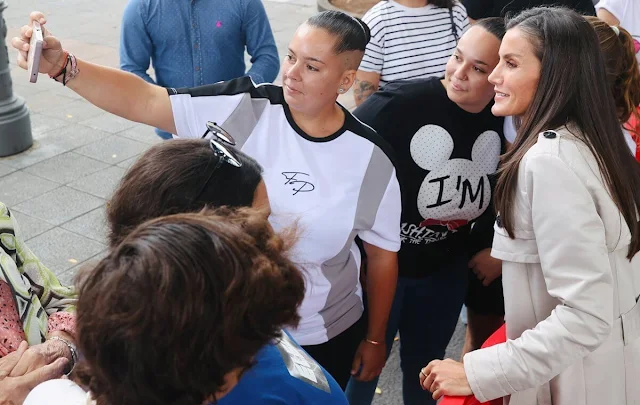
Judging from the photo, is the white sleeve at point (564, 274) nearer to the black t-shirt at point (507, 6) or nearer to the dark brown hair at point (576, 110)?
the dark brown hair at point (576, 110)

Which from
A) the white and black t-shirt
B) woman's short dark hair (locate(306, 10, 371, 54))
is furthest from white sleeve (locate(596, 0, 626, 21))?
the white and black t-shirt

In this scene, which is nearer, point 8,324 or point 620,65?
point 8,324

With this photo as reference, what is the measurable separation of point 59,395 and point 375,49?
7.24 feet

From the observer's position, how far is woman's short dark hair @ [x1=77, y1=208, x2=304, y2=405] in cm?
102

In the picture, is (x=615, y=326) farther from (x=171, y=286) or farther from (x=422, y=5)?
(x=422, y=5)

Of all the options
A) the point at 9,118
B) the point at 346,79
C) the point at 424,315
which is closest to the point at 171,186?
the point at 346,79

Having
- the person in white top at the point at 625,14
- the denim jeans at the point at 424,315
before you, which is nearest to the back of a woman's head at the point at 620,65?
the denim jeans at the point at 424,315

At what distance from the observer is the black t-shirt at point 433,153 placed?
2361 mm

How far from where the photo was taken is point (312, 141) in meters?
2.12

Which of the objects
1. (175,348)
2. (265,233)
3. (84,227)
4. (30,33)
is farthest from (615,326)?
(84,227)

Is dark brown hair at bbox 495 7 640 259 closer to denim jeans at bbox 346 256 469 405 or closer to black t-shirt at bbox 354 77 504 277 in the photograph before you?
black t-shirt at bbox 354 77 504 277

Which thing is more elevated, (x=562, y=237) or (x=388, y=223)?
(x=562, y=237)

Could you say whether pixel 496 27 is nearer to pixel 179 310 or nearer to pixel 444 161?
pixel 444 161

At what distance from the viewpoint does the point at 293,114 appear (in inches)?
85.8
